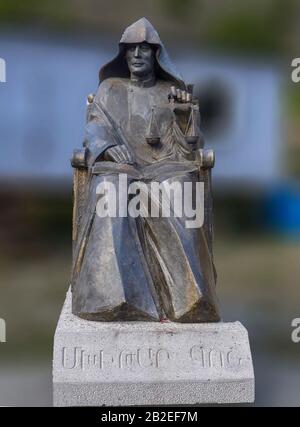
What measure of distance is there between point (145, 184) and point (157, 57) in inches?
29.7

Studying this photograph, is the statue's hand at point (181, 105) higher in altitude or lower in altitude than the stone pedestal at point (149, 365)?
higher

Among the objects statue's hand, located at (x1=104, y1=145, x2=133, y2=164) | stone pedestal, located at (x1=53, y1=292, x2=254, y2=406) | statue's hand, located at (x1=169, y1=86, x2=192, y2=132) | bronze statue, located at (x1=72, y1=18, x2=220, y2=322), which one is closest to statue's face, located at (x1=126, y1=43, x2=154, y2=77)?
bronze statue, located at (x1=72, y1=18, x2=220, y2=322)

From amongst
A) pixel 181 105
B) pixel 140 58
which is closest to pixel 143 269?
pixel 181 105

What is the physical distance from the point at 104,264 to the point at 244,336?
2.44 feet

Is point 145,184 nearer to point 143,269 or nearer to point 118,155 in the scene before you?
point 118,155

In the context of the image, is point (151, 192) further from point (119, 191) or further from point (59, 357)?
point (59, 357)

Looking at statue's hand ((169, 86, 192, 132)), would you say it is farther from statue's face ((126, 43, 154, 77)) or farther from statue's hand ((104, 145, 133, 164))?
statue's hand ((104, 145, 133, 164))

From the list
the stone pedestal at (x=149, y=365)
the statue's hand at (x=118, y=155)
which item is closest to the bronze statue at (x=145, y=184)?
the statue's hand at (x=118, y=155)

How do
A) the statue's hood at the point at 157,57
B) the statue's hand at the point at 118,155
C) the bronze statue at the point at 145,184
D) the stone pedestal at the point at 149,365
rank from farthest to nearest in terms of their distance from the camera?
the statue's hood at the point at 157,57 → the statue's hand at the point at 118,155 → the bronze statue at the point at 145,184 → the stone pedestal at the point at 149,365

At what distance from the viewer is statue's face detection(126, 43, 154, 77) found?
398 centimetres

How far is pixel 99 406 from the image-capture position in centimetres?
338

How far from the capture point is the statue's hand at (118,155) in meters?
3.80

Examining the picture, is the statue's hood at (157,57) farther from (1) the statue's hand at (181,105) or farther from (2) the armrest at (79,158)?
(2) the armrest at (79,158)

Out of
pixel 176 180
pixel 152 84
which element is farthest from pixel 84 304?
pixel 152 84
